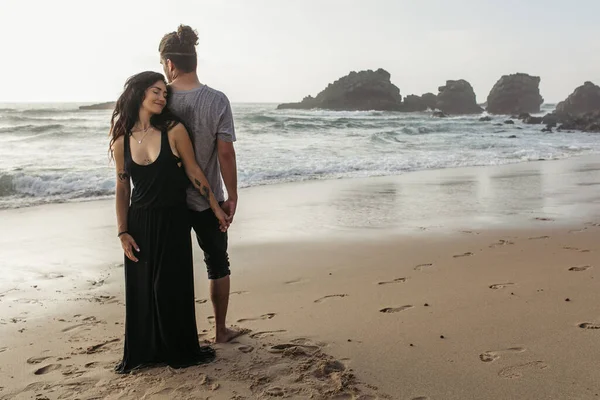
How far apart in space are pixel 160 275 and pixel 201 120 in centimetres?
88

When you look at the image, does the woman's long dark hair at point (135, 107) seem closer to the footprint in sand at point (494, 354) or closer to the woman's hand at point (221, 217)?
the woman's hand at point (221, 217)

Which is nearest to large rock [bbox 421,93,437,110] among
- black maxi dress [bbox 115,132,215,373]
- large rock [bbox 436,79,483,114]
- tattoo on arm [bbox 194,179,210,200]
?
large rock [bbox 436,79,483,114]

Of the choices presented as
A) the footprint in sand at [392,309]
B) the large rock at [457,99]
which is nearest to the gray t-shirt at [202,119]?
the footprint in sand at [392,309]

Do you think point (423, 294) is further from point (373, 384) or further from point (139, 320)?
point (139, 320)

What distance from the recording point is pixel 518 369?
9.39 ft

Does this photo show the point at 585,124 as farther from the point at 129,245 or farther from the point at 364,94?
the point at 129,245

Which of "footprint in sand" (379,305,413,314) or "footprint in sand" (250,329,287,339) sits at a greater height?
"footprint in sand" (379,305,413,314)

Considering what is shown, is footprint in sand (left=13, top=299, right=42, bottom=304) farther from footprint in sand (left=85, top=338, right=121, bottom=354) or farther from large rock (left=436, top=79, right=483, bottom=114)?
large rock (left=436, top=79, right=483, bottom=114)

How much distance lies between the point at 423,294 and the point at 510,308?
0.67m

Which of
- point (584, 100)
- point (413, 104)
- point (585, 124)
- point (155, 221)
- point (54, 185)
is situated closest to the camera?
point (155, 221)

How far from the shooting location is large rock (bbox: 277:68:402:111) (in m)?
71.3

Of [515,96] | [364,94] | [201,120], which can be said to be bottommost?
[201,120]

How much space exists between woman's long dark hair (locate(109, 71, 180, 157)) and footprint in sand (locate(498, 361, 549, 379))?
2.15 metres

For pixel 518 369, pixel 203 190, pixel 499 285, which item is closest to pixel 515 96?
pixel 499 285
